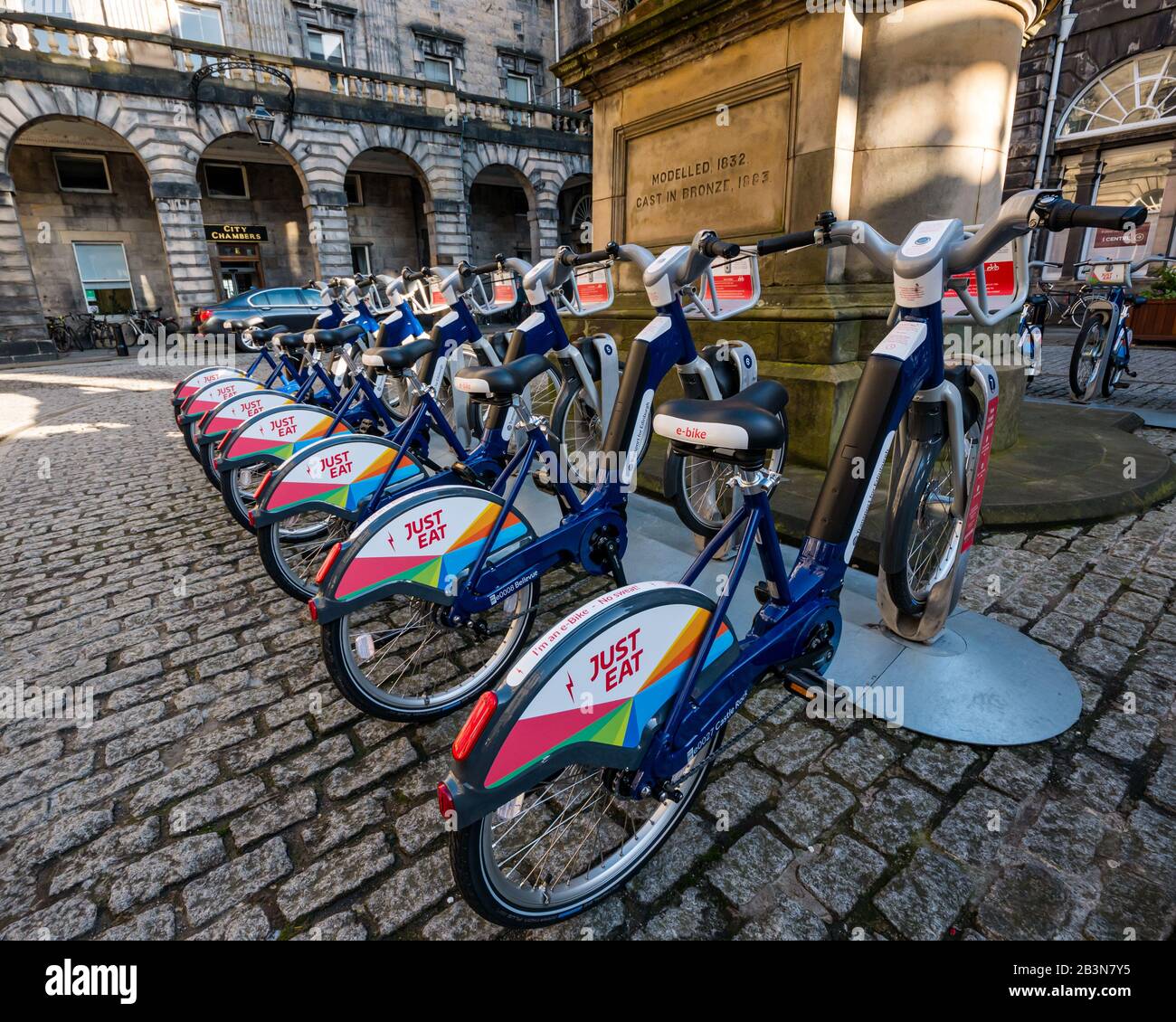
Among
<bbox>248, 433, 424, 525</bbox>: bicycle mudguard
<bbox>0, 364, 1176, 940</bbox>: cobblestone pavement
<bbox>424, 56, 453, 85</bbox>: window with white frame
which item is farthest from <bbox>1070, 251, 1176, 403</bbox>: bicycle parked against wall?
<bbox>424, 56, 453, 85</bbox>: window with white frame

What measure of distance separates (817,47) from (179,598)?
212 inches

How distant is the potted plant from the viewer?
11.4 metres

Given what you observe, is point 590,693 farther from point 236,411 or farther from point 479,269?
point 236,411

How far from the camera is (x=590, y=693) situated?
1.53 m

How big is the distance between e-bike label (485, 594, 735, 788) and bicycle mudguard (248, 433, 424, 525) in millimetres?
2020

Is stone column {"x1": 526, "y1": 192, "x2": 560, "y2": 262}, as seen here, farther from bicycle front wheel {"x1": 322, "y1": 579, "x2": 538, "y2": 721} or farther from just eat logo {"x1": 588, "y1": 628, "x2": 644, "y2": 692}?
just eat logo {"x1": 588, "y1": 628, "x2": 644, "y2": 692}

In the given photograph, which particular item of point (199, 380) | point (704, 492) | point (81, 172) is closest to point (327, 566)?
point (704, 492)

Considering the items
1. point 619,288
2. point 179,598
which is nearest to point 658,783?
point 179,598

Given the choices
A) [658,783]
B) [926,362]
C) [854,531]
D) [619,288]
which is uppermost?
[619,288]

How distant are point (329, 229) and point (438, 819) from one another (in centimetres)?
2161

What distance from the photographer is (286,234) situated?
23766 millimetres

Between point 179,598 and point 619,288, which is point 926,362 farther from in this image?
point 619,288

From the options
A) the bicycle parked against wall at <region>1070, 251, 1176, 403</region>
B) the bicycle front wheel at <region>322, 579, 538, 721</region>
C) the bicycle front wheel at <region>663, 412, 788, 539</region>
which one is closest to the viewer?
the bicycle front wheel at <region>322, 579, 538, 721</region>

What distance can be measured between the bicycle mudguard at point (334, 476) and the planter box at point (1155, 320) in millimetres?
13977
